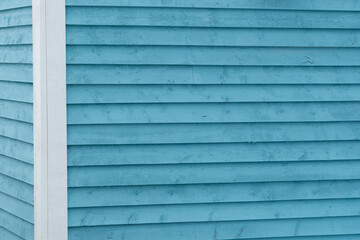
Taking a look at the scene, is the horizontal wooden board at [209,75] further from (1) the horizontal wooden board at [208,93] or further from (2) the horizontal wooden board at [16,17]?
(2) the horizontal wooden board at [16,17]

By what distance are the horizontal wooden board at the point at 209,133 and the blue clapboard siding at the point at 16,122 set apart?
1.55ft

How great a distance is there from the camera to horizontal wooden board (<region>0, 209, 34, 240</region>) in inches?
160

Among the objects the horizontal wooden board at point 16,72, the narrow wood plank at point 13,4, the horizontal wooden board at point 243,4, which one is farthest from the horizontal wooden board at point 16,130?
the horizontal wooden board at point 243,4

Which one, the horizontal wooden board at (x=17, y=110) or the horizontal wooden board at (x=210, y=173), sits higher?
the horizontal wooden board at (x=17, y=110)

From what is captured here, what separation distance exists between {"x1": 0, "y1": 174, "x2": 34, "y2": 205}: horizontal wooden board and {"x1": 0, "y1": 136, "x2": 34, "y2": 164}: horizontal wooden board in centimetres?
17

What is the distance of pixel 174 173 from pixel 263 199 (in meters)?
0.62

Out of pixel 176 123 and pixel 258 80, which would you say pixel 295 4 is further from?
→ pixel 176 123

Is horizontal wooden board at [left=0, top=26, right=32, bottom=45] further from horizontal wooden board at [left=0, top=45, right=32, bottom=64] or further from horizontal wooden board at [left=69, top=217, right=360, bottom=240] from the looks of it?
horizontal wooden board at [left=69, top=217, right=360, bottom=240]

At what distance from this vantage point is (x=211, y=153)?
3.91 meters

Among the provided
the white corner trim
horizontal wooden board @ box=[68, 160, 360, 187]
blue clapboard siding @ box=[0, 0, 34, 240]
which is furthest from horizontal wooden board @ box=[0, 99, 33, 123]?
horizontal wooden board @ box=[68, 160, 360, 187]

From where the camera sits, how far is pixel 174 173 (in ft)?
12.7

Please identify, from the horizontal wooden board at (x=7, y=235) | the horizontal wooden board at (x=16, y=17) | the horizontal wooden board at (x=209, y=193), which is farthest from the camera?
the horizontal wooden board at (x=7, y=235)

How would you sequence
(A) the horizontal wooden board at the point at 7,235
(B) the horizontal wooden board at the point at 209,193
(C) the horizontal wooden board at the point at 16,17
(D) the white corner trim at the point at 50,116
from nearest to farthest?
(D) the white corner trim at the point at 50,116, (B) the horizontal wooden board at the point at 209,193, (C) the horizontal wooden board at the point at 16,17, (A) the horizontal wooden board at the point at 7,235

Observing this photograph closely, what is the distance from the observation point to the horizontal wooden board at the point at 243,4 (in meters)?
3.73
